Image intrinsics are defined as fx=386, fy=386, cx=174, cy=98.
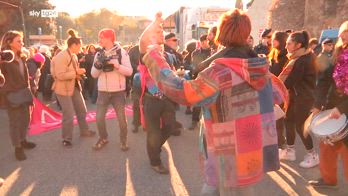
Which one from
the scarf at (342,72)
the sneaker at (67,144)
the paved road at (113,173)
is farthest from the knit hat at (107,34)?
the scarf at (342,72)

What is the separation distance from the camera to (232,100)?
2400 mm

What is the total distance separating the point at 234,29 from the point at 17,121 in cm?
460

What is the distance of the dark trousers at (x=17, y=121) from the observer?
5922 millimetres

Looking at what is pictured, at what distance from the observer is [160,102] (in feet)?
17.4

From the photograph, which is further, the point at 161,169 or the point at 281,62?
the point at 281,62

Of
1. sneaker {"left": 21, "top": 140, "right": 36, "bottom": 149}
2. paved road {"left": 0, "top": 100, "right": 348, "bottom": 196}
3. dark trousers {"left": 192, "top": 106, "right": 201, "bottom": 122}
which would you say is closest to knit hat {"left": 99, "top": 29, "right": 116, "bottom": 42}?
paved road {"left": 0, "top": 100, "right": 348, "bottom": 196}

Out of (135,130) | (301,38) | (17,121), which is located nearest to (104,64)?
(17,121)

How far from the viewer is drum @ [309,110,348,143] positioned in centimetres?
397

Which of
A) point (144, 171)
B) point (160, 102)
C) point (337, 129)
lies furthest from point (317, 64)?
point (144, 171)

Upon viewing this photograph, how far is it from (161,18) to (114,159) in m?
3.63

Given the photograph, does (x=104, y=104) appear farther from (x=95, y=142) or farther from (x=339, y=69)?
(x=339, y=69)

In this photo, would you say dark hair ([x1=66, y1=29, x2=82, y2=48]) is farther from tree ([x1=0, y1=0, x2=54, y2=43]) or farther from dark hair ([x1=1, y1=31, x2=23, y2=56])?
tree ([x1=0, y1=0, x2=54, y2=43])

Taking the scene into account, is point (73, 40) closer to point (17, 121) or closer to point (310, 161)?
point (17, 121)

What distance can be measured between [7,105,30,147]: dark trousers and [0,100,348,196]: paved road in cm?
34
